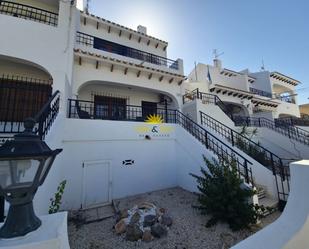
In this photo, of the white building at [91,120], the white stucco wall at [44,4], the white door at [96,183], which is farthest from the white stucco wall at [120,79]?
the white door at [96,183]

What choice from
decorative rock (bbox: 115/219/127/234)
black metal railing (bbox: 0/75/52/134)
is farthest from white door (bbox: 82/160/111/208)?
black metal railing (bbox: 0/75/52/134)

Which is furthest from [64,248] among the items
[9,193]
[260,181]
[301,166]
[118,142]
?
[260,181]

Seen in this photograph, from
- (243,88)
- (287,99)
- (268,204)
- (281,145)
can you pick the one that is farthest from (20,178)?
(287,99)

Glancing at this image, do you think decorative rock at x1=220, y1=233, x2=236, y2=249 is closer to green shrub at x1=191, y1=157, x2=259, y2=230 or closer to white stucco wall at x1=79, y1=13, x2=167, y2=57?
green shrub at x1=191, y1=157, x2=259, y2=230

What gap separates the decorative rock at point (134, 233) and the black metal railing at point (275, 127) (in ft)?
35.4

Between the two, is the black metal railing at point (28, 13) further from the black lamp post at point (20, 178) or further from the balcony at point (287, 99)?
the balcony at point (287, 99)

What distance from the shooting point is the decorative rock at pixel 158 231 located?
13.6ft

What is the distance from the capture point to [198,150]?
687cm

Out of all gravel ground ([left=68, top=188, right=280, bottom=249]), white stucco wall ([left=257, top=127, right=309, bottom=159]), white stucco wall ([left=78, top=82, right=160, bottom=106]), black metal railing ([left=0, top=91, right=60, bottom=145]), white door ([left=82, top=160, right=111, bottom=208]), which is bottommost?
gravel ground ([left=68, top=188, right=280, bottom=249])

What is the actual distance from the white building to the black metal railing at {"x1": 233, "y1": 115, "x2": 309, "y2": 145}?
3368 mm

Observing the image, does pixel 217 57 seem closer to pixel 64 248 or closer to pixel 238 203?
pixel 238 203

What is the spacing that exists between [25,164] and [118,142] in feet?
18.5

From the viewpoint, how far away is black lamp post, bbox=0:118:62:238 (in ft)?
3.96

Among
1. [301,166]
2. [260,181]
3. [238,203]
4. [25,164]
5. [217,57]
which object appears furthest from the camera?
[217,57]
